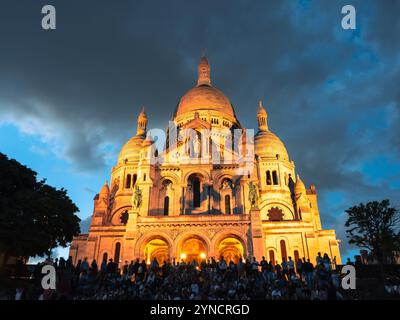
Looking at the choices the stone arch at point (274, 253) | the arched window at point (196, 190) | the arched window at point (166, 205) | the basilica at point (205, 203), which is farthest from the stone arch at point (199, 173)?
the stone arch at point (274, 253)

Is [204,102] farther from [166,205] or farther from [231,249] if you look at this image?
[231,249]

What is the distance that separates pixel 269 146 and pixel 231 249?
20012 mm

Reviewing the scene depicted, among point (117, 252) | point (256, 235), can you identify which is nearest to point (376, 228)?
point (256, 235)

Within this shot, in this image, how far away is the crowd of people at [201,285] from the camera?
19.0m

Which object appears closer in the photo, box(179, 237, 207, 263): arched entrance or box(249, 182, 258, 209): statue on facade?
box(249, 182, 258, 209): statue on facade

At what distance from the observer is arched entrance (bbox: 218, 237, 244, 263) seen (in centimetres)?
3618

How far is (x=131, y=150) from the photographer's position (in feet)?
177

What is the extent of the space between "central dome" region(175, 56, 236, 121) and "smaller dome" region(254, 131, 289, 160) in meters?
6.21

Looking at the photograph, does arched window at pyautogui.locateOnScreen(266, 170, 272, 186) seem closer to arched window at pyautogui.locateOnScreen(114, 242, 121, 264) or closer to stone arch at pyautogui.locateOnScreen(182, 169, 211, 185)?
stone arch at pyautogui.locateOnScreen(182, 169, 211, 185)

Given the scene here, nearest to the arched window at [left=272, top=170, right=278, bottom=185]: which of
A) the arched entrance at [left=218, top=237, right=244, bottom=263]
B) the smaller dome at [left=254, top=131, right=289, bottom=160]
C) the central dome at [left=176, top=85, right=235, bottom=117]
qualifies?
the smaller dome at [left=254, top=131, right=289, bottom=160]

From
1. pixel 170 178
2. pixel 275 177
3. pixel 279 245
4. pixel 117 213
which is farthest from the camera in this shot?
pixel 275 177

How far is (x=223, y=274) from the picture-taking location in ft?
74.0
